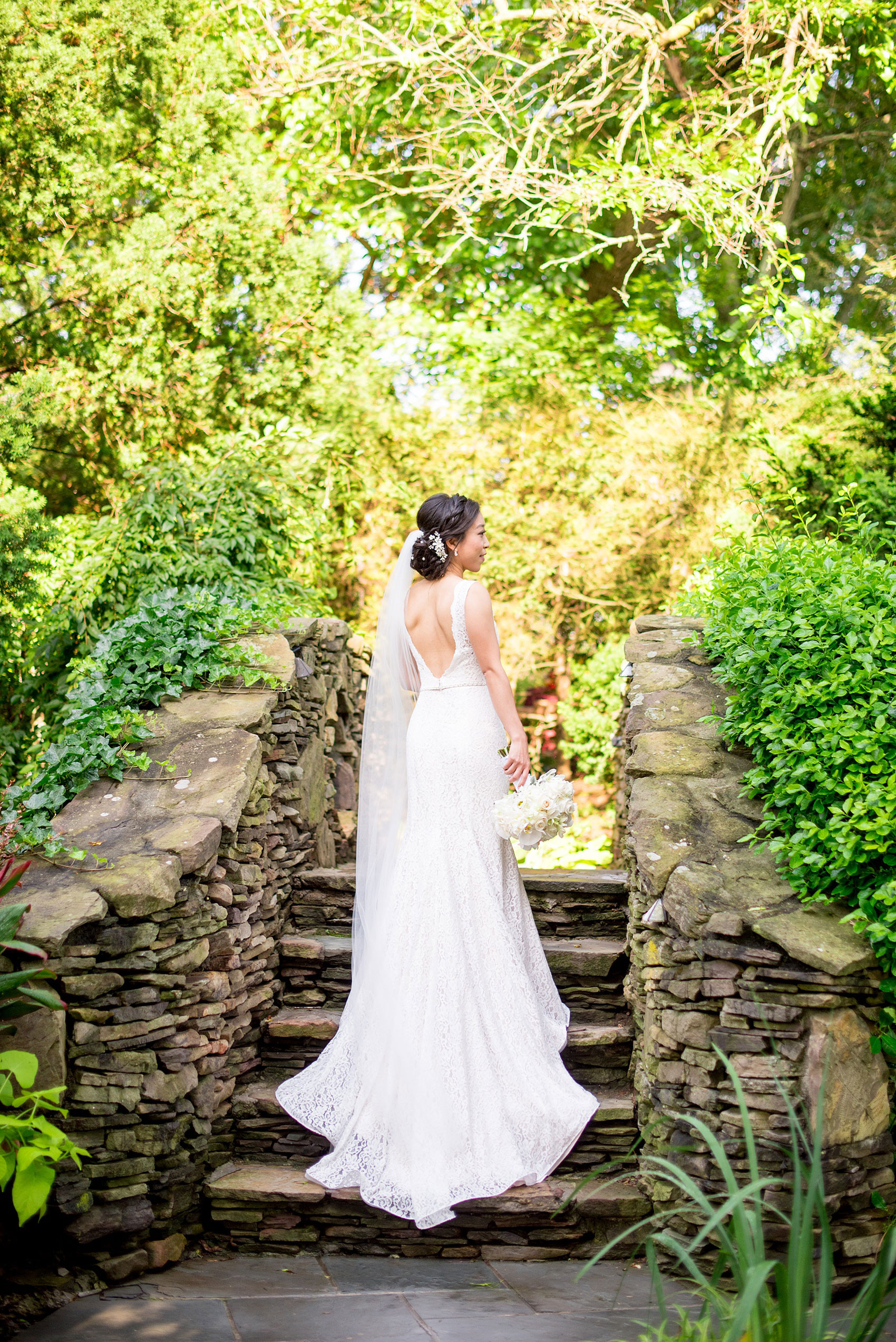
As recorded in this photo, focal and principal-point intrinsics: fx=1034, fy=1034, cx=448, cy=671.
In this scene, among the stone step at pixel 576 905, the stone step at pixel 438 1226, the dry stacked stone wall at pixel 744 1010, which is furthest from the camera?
the stone step at pixel 576 905

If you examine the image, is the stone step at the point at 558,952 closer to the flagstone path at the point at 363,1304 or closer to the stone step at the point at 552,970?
the stone step at the point at 552,970

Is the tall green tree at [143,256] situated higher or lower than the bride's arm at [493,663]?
higher

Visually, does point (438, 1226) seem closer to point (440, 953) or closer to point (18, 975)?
point (440, 953)

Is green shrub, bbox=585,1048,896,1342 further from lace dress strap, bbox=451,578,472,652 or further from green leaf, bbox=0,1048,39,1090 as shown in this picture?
lace dress strap, bbox=451,578,472,652

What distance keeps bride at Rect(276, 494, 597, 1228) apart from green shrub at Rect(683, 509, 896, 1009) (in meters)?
0.93

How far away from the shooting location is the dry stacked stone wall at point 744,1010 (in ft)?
9.80

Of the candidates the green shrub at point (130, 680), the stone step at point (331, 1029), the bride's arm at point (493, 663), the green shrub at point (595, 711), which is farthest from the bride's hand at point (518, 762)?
the green shrub at point (595, 711)

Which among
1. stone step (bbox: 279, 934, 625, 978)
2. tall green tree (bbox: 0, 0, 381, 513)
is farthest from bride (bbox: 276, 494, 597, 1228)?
tall green tree (bbox: 0, 0, 381, 513)

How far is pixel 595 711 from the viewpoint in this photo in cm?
875

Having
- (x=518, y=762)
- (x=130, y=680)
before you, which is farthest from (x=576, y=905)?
(x=130, y=680)

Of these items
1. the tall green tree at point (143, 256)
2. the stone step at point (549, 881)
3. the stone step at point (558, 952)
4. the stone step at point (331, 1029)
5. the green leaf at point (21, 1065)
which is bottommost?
the stone step at point (331, 1029)

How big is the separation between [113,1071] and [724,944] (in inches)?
76.0

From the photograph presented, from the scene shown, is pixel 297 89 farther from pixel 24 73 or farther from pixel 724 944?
pixel 724 944

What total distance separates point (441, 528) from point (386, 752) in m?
0.94
